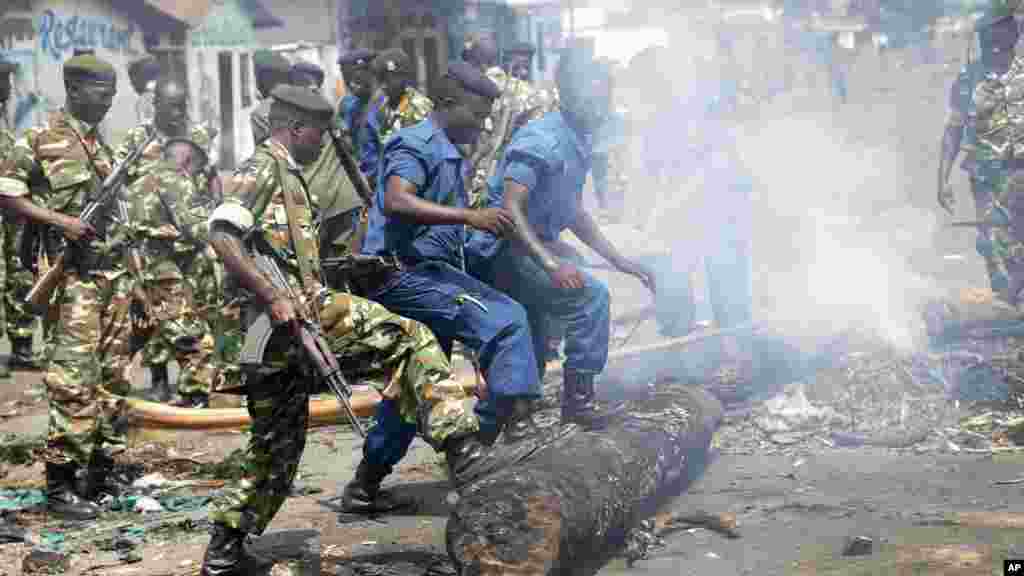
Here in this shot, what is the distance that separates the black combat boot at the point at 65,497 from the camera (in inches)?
225

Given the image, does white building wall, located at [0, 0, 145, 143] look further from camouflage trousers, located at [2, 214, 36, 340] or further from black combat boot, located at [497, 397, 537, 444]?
black combat boot, located at [497, 397, 537, 444]

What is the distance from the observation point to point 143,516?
577 cm

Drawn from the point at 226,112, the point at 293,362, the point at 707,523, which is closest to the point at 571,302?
the point at 707,523

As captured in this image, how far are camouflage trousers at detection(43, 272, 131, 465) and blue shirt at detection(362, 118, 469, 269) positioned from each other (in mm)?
1358

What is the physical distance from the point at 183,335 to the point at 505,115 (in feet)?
10.3

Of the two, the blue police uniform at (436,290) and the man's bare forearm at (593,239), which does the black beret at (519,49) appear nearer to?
the man's bare forearm at (593,239)

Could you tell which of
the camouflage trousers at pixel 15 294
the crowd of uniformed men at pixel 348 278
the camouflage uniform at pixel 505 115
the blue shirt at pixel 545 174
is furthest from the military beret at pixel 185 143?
the blue shirt at pixel 545 174

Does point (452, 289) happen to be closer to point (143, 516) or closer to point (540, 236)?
point (540, 236)

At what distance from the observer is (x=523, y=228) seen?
A: 18.7 ft

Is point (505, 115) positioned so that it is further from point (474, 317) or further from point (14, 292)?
point (474, 317)

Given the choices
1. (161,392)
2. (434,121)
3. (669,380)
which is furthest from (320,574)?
(161,392)

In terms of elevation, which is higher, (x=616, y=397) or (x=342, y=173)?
(x=342, y=173)

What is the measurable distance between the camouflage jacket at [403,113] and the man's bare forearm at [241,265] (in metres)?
4.19

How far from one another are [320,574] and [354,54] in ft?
17.2
